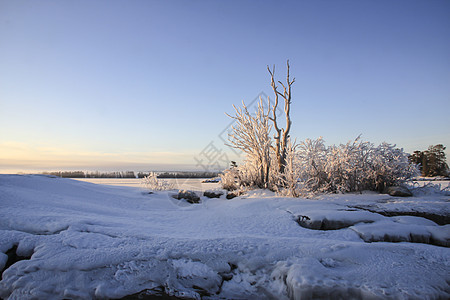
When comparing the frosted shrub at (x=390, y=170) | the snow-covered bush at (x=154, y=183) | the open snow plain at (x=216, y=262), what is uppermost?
the frosted shrub at (x=390, y=170)

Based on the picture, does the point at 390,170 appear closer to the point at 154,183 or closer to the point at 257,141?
the point at 257,141

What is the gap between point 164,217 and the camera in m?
4.49

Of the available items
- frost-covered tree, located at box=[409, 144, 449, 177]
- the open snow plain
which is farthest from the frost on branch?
frost-covered tree, located at box=[409, 144, 449, 177]

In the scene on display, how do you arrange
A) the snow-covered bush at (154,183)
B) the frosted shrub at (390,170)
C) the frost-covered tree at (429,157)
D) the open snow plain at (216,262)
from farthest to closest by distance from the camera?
the frost-covered tree at (429,157), the snow-covered bush at (154,183), the frosted shrub at (390,170), the open snow plain at (216,262)

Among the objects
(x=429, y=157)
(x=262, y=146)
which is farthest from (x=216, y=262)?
(x=429, y=157)

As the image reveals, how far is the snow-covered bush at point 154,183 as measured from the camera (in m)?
9.76

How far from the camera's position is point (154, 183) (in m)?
9.83

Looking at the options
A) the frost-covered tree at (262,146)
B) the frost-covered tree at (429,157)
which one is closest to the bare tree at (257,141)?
the frost-covered tree at (262,146)

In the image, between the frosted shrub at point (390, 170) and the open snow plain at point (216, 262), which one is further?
the frosted shrub at point (390, 170)

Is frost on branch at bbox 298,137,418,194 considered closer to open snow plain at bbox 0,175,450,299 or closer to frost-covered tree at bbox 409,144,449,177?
open snow plain at bbox 0,175,450,299

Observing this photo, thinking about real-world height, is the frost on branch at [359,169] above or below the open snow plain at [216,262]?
above

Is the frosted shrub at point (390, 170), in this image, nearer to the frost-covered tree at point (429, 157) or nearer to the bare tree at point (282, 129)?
the bare tree at point (282, 129)

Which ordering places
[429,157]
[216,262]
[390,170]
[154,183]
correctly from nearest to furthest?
[216,262], [390,170], [154,183], [429,157]

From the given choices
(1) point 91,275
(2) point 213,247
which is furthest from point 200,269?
(1) point 91,275
